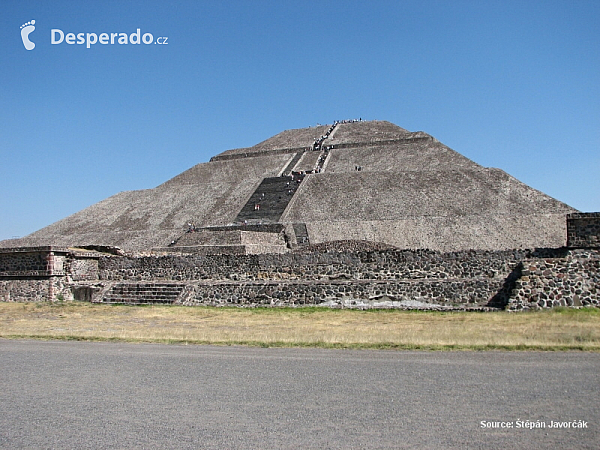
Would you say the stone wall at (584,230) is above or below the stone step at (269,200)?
below

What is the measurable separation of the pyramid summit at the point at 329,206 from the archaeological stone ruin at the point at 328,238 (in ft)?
0.44

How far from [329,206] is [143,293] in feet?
65.2

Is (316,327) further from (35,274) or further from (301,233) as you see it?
(301,233)

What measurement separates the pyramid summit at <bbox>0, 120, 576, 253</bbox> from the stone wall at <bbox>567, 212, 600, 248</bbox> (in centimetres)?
1152

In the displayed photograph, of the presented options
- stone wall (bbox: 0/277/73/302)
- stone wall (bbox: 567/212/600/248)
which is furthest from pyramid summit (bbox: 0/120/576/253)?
stone wall (bbox: 567/212/600/248)

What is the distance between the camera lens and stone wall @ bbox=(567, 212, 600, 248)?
56.1ft

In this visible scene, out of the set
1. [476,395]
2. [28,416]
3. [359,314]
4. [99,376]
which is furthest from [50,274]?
[476,395]

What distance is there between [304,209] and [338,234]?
6382 mm

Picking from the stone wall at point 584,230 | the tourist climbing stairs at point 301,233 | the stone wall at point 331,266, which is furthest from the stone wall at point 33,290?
the stone wall at point 584,230

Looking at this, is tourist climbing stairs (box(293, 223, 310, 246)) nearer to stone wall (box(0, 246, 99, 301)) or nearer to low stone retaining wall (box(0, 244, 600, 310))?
low stone retaining wall (box(0, 244, 600, 310))

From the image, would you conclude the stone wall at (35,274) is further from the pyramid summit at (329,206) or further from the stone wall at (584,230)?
the stone wall at (584,230)

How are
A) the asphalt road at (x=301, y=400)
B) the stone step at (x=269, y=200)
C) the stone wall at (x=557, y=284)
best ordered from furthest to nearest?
the stone step at (x=269, y=200) → the stone wall at (x=557, y=284) → the asphalt road at (x=301, y=400)

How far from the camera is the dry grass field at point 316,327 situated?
33.6ft

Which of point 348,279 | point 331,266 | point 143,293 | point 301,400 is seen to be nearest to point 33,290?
point 143,293
